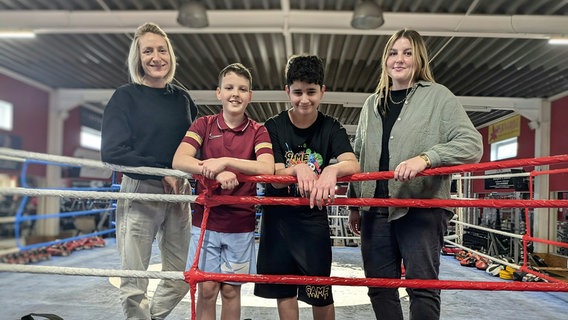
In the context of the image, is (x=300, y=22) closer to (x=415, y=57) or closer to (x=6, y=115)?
(x=415, y=57)

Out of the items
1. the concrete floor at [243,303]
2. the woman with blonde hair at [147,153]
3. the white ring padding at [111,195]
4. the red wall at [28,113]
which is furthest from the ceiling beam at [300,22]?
the white ring padding at [111,195]

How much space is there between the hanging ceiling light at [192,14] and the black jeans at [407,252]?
11.6ft

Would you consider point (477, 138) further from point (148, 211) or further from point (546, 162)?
point (148, 211)

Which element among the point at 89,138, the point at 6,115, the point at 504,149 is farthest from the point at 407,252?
the point at 89,138

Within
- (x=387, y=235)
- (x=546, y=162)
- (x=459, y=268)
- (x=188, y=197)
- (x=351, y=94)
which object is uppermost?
(x=351, y=94)

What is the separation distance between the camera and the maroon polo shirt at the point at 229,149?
1499 millimetres

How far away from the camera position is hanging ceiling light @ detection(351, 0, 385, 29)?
412 centimetres

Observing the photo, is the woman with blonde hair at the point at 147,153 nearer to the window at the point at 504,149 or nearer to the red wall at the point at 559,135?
the red wall at the point at 559,135

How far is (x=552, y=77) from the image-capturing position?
641 cm

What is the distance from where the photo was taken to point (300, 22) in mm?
4574

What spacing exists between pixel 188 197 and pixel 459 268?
5383mm

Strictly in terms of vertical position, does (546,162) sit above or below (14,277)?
above

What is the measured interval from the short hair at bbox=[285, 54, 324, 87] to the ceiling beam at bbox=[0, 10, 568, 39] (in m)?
3.24

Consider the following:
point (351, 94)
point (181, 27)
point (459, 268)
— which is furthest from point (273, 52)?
point (459, 268)
